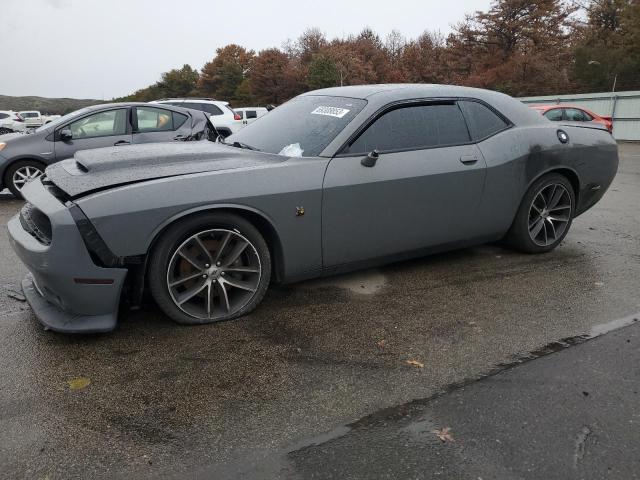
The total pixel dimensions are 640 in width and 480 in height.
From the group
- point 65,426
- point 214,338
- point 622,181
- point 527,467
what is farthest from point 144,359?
point 622,181

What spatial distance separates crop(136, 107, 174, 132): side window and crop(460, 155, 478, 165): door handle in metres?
5.57

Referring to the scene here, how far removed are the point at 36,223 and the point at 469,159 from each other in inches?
124

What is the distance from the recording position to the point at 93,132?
7934 mm

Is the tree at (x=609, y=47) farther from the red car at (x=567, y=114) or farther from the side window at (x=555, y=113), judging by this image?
the side window at (x=555, y=113)

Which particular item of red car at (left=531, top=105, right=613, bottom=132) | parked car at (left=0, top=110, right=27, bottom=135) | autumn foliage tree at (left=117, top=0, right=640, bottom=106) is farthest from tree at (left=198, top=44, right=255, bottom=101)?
red car at (left=531, top=105, right=613, bottom=132)

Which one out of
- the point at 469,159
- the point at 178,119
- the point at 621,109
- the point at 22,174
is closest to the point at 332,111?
the point at 469,159

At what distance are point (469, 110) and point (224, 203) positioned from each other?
7.75 feet

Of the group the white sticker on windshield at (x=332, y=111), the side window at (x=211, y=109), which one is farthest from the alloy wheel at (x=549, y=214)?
the side window at (x=211, y=109)

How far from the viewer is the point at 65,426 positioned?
234cm

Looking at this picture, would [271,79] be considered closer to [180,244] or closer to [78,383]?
[180,244]

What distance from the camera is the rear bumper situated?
2863 millimetres

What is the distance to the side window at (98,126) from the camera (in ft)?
26.0

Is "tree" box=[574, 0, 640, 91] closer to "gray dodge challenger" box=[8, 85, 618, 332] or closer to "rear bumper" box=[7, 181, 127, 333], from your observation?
"gray dodge challenger" box=[8, 85, 618, 332]

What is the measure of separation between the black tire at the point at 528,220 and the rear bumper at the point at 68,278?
3.44 metres
